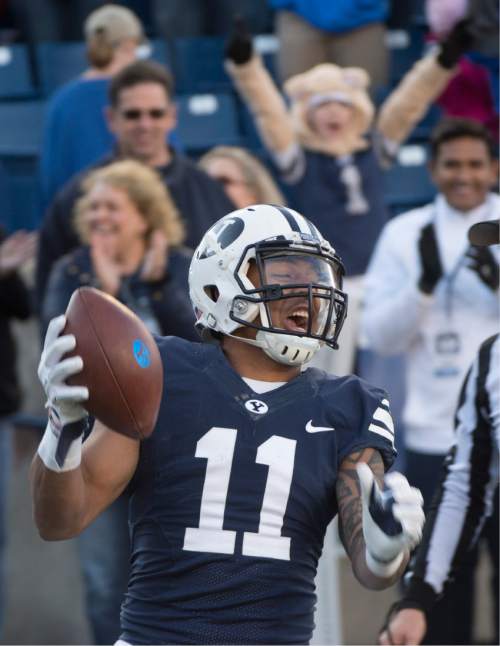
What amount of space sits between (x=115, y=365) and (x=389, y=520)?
56 centimetres

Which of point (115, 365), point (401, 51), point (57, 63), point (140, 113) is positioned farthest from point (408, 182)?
point (115, 365)

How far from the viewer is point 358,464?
283 cm

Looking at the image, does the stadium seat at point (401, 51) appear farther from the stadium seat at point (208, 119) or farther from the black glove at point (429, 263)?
the black glove at point (429, 263)

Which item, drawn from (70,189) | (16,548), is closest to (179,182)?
(70,189)

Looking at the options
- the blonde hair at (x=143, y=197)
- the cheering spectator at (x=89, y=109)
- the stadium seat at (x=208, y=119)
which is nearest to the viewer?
the blonde hair at (x=143, y=197)

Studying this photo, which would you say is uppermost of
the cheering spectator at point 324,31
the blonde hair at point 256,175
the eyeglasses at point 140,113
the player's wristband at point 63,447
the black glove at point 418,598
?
the cheering spectator at point 324,31

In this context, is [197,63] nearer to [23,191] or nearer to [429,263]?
[23,191]

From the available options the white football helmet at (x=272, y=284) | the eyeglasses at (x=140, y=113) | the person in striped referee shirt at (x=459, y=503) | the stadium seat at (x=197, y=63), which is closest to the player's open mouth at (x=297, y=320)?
the white football helmet at (x=272, y=284)

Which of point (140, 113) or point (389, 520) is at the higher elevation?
point (140, 113)

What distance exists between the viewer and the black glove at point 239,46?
587 centimetres

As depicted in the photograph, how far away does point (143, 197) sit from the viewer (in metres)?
4.84

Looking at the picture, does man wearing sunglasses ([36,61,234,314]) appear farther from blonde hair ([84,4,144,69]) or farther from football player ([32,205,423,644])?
football player ([32,205,423,644])

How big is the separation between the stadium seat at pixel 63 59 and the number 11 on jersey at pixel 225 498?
4.85 metres

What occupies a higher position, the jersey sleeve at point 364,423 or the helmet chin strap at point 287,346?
the helmet chin strap at point 287,346
